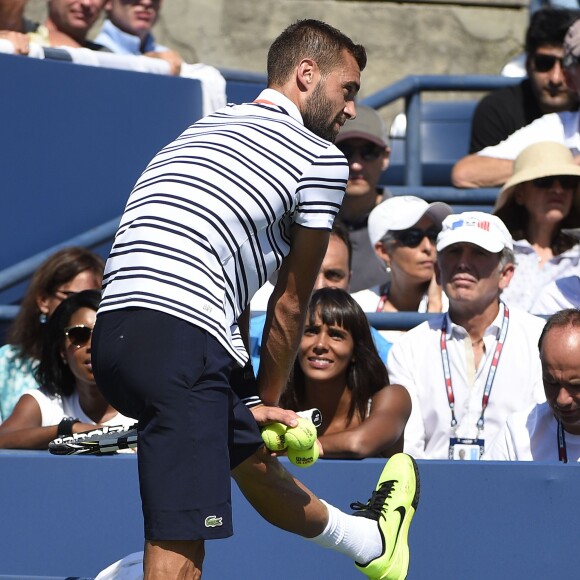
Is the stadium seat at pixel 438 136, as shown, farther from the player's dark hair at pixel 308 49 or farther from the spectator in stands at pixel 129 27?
the player's dark hair at pixel 308 49

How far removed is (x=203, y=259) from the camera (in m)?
3.27

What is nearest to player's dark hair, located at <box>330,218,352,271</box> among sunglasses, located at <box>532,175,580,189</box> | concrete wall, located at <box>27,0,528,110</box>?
sunglasses, located at <box>532,175,580,189</box>

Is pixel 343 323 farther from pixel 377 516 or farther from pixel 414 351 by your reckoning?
pixel 377 516

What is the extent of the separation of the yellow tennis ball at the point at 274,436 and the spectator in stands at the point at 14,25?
131 inches

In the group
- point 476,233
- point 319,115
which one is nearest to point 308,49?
point 319,115

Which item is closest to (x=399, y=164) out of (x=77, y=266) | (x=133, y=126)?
(x=133, y=126)

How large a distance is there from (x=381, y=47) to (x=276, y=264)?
24.3ft

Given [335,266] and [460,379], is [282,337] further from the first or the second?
[335,266]

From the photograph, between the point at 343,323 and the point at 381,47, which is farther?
the point at 381,47

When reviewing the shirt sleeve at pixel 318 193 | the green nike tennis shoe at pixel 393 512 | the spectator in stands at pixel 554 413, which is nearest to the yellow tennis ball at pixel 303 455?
the green nike tennis shoe at pixel 393 512

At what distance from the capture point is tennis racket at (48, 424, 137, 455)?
3576 mm

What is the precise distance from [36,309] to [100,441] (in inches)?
73.0

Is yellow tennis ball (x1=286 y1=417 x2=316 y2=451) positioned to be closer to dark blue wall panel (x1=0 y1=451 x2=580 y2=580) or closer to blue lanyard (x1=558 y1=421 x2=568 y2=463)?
dark blue wall panel (x1=0 y1=451 x2=580 y2=580)

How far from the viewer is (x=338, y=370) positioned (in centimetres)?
493
